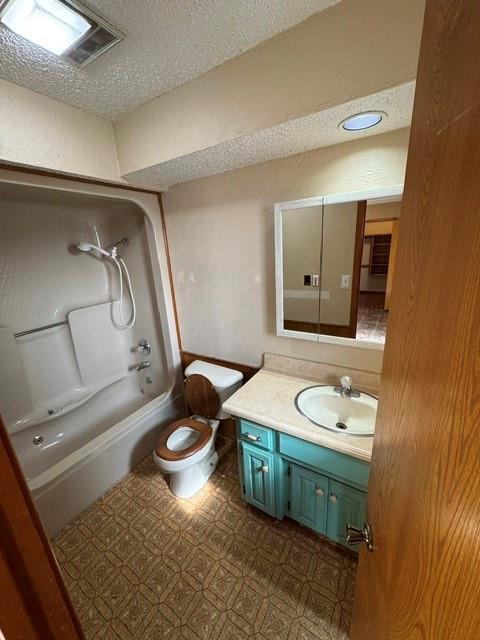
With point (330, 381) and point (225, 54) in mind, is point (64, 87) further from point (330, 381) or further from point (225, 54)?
point (330, 381)

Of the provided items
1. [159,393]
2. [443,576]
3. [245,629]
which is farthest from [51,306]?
[443,576]

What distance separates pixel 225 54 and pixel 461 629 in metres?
1.65

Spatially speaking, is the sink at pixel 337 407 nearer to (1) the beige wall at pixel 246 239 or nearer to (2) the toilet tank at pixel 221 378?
(1) the beige wall at pixel 246 239

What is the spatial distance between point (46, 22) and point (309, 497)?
218 cm

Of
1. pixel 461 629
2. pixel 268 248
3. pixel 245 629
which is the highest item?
pixel 268 248

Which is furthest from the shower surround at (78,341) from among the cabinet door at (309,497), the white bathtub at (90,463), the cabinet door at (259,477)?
the cabinet door at (309,497)

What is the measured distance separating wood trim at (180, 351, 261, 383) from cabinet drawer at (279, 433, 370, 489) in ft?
2.13

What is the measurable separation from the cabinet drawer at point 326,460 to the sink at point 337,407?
144 millimetres

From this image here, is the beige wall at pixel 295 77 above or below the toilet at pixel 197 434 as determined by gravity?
above

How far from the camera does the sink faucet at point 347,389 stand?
1415 millimetres

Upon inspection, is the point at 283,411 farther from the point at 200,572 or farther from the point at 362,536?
the point at 200,572

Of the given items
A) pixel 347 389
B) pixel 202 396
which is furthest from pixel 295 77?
pixel 202 396

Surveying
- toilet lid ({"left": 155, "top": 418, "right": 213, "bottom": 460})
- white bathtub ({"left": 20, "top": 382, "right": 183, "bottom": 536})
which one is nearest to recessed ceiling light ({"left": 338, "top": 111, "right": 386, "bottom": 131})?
toilet lid ({"left": 155, "top": 418, "right": 213, "bottom": 460})

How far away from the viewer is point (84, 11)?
0.79 m
